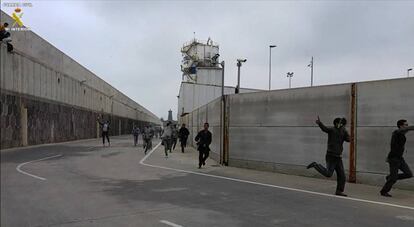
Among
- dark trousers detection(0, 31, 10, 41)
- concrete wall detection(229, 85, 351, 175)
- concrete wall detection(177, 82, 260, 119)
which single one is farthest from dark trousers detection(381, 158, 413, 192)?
concrete wall detection(177, 82, 260, 119)

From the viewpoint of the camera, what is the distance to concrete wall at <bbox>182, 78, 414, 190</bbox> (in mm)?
11125

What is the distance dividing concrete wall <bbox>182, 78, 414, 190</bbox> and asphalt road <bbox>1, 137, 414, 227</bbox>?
116cm

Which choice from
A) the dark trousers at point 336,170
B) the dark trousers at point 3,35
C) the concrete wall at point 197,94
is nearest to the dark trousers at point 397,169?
the dark trousers at point 336,170

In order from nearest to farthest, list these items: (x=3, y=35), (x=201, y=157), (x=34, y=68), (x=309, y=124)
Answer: (x=3, y=35) → (x=34, y=68) → (x=309, y=124) → (x=201, y=157)

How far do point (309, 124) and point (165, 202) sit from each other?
6.10 meters

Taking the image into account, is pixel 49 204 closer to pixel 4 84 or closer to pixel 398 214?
pixel 4 84

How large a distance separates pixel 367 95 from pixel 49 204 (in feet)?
27.4

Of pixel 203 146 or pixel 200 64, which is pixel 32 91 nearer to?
pixel 203 146

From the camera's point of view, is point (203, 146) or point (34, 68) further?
point (203, 146)

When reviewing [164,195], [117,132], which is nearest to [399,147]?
[164,195]

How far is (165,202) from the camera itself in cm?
902

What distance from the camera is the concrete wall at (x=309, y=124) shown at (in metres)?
11.1

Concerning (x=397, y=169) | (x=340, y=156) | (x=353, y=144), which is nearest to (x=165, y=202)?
(x=340, y=156)

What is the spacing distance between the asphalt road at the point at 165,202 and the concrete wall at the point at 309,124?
3.79ft
